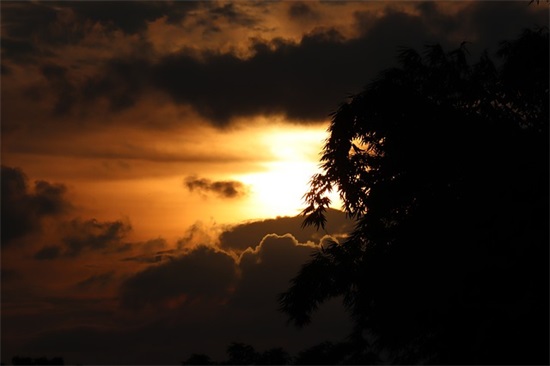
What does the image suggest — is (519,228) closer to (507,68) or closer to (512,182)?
(512,182)

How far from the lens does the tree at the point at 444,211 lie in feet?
76.5

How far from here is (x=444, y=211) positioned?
25.3 meters

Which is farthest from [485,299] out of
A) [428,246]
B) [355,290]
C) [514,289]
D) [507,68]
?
[507,68]

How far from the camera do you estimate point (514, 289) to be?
2325 centimetres

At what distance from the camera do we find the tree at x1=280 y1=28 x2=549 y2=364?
23.3 m

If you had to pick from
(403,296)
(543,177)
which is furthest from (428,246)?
(543,177)

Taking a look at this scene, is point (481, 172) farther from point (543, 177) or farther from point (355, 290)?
point (355, 290)

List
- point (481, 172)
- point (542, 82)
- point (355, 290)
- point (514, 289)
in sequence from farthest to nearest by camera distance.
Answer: point (355, 290)
point (542, 82)
point (481, 172)
point (514, 289)

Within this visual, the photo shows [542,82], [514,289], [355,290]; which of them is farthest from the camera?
[355,290]

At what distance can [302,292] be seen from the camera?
29594 millimetres

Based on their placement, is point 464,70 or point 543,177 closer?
point 543,177

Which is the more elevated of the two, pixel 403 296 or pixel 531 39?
pixel 531 39

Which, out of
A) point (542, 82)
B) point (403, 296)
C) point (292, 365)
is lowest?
point (292, 365)

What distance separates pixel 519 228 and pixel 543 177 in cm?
175
